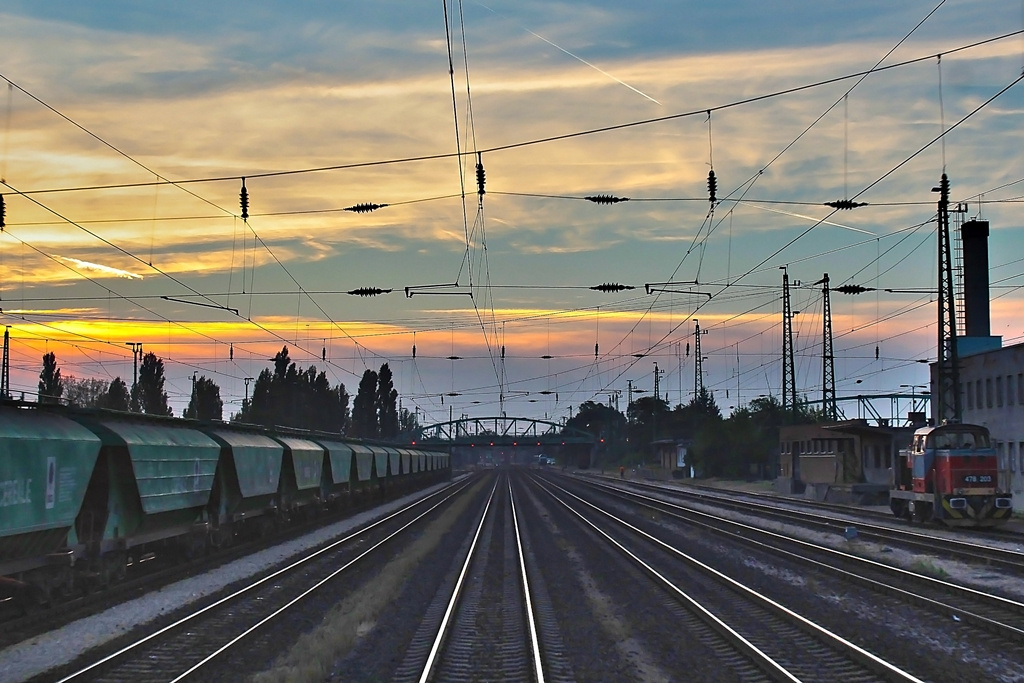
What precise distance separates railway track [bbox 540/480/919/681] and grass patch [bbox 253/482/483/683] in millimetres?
5432

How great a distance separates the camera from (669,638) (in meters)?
15.6

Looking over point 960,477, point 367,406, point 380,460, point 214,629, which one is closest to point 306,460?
point 380,460

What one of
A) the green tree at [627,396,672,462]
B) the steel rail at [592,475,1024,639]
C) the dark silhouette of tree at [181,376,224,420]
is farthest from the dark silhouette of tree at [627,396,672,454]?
the steel rail at [592,475,1024,639]

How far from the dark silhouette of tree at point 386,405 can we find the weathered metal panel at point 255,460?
103105mm

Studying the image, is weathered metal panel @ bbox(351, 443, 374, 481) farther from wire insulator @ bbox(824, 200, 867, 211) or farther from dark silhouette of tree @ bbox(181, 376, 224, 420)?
dark silhouette of tree @ bbox(181, 376, 224, 420)

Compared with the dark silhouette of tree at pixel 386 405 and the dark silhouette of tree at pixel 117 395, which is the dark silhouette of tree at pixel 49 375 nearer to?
the dark silhouette of tree at pixel 117 395

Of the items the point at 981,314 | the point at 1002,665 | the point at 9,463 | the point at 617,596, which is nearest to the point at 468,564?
the point at 617,596

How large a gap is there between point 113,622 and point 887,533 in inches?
992

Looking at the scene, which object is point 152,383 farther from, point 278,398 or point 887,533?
point 887,533

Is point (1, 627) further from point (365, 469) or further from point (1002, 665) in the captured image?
point (365, 469)

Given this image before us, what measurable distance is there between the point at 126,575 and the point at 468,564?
28.0 feet

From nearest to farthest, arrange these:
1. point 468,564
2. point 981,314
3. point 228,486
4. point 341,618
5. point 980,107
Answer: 1. point 341,618
2. point 980,107
3. point 468,564
4. point 228,486
5. point 981,314

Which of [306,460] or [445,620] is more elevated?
[306,460]

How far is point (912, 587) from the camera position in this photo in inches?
819
